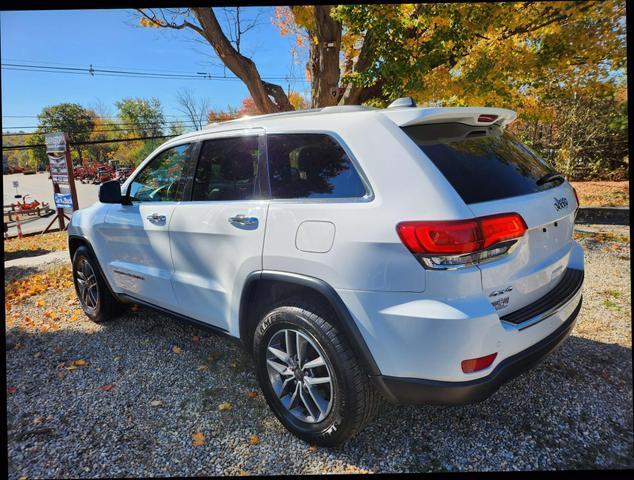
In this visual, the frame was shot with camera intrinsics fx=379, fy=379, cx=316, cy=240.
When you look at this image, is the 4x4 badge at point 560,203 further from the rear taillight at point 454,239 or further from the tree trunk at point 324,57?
the tree trunk at point 324,57

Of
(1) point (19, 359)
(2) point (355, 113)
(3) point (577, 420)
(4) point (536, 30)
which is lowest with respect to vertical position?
(3) point (577, 420)

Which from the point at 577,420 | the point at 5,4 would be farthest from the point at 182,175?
the point at 577,420

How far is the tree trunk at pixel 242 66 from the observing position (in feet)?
25.8

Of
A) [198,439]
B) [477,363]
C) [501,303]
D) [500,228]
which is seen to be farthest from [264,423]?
[500,228]

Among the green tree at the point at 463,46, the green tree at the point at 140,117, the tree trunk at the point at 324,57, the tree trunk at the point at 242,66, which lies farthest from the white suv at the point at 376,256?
the green tree at the point at 140,117

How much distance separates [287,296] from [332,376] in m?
0.53

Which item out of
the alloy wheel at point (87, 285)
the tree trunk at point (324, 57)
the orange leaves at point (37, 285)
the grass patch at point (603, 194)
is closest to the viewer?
the alloy wheel at point (87, 285)

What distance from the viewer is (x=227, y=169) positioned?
2.64 m

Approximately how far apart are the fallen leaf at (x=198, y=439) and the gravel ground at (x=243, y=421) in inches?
0.6

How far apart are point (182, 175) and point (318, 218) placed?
149 cm

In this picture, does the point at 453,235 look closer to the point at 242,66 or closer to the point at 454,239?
the point at 454,239

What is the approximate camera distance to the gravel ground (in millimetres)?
2115

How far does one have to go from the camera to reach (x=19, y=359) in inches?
136

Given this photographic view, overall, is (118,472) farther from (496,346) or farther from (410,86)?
(410,86)
